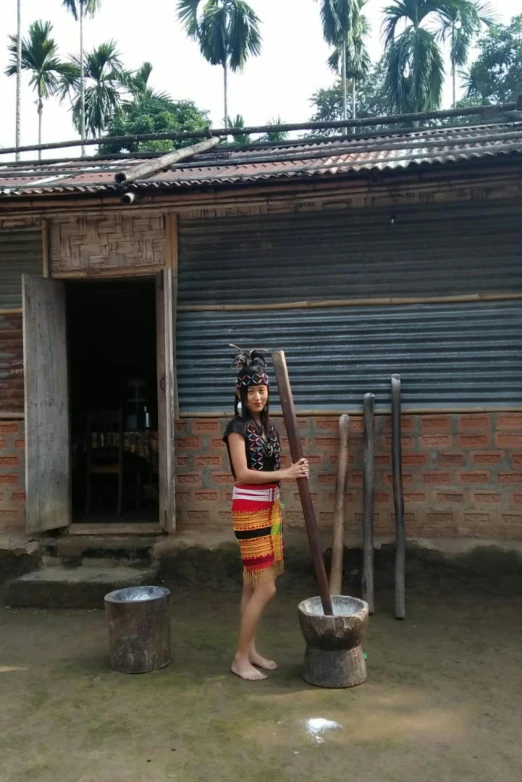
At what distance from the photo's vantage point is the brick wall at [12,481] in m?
5.30

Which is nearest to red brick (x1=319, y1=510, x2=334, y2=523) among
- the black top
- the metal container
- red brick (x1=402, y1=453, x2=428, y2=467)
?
red brick (x1=402, y1=453, x2=428, y2=467)

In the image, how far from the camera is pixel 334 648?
336cm

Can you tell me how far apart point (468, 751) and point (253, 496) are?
1496 millimetres

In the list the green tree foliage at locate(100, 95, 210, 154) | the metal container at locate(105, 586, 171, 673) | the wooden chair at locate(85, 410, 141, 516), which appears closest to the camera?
the metal container at locate(105, 586, 171, 673)

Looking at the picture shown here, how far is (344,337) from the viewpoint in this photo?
4.96 meters

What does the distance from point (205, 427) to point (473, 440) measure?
1998mm

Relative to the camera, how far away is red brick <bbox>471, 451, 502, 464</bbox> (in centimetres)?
474

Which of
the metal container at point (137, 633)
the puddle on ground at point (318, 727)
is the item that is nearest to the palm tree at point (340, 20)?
the metal container at point (137, 633)

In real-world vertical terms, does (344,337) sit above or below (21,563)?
above

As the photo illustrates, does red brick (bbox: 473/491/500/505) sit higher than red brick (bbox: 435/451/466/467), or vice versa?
red brick (bbox: 435/451/466/467)

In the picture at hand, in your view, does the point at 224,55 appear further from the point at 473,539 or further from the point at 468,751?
the point at 468,751

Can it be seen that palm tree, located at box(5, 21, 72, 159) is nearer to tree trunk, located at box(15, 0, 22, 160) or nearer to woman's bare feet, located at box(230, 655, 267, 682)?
tree trunk, located at box(15, 0, 22, 160)

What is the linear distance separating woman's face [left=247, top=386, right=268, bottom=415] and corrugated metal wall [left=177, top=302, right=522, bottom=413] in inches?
59.3

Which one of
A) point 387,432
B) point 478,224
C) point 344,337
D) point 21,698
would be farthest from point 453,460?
point 21,698
